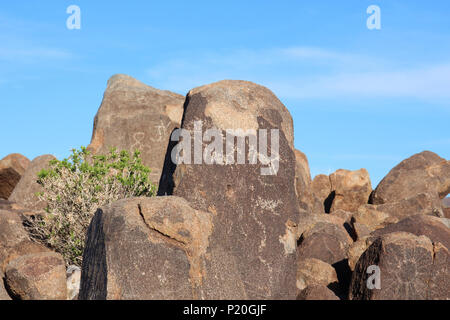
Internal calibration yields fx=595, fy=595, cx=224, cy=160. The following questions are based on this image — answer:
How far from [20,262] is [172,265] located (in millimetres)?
5408

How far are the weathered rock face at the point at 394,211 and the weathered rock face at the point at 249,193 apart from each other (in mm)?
8254

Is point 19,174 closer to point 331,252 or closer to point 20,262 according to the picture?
point 20,262

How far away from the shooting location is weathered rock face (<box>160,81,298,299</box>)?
1048 cm

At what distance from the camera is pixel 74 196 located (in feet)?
46.6

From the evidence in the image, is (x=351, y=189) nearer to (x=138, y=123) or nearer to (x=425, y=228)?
(x=138, y=123)

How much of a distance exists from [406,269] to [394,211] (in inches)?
403

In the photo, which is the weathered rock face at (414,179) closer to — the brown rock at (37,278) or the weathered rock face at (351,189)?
the weathered rock face at (351,189)

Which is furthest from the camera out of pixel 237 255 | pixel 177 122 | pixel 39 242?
pixel 177 122

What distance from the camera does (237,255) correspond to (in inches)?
414

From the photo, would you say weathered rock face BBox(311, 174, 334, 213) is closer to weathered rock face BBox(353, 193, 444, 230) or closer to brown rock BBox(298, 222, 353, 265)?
weathered rock face BBox(353, 193, 444, 230)

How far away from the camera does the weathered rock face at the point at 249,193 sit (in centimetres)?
1048

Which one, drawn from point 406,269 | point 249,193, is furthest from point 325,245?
point 406,269
